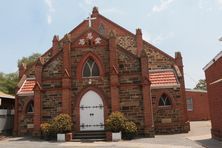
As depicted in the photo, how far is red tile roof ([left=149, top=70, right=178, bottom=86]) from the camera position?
22828 mm

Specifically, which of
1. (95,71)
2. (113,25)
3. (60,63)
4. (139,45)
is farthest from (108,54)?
(113,25)

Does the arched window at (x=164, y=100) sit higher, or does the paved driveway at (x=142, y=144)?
the arched window at (x=164, y=100)

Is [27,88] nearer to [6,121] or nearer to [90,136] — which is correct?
[6,121]

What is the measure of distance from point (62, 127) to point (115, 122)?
3.96 metres

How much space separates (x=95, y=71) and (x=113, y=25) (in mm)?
8688

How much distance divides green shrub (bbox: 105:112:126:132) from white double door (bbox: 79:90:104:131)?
165 centimetres

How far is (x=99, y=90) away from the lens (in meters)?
20.8

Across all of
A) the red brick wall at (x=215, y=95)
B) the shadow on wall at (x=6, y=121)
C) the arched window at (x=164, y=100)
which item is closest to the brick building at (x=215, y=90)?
the red brick wall at (x=215, y=95)

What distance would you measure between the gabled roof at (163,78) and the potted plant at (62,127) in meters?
8.00

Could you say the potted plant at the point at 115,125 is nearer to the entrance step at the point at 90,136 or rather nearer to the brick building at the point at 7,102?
the entrance step at the point at 90,136

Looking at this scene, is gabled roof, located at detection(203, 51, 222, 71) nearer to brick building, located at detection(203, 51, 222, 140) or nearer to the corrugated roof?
brick building, located at detection(203, 51, 222, 140)

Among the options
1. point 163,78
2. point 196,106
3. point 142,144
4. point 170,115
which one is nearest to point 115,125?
point 142,144

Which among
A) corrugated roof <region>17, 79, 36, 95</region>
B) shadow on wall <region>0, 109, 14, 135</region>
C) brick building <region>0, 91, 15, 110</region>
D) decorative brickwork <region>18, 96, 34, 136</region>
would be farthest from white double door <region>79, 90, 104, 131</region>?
brick building <region>0, 91, 15, 110</region>

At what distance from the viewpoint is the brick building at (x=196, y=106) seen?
38875mm
